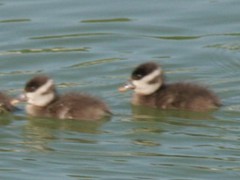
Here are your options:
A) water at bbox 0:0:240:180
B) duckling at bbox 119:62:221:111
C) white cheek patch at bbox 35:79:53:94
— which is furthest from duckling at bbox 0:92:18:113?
duckling at bbox 119:62:221:111

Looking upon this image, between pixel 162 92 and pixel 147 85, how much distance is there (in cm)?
13

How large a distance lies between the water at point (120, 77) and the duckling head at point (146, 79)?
17 centimetres

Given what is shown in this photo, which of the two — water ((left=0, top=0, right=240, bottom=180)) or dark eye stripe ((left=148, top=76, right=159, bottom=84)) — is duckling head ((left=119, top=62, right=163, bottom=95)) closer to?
dark eye stripe ((left=148, top=76, right=159, bottom=84))

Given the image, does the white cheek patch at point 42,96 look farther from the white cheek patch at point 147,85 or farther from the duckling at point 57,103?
the white cheek patch at point 147,85

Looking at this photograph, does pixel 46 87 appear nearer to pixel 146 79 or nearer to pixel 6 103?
pixel 6 103

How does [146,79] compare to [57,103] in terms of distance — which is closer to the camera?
[57,103]

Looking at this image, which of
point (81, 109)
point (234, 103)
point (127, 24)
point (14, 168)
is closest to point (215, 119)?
point (234, 103)

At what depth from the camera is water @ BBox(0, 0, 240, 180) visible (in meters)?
9.45

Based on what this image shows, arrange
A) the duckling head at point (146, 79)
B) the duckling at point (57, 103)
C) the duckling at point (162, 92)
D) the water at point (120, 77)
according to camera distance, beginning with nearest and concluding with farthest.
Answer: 1. the water at point (120, 77)
2. the duckling at point (57, 103)
3. the duckling at point (162, 92)
4. the duckling head at point (146, 79)

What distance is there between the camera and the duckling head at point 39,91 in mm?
Result: 10586

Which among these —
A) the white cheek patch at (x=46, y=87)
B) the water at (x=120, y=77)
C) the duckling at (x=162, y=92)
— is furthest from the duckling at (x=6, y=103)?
the duckling at (x=162, y=92)

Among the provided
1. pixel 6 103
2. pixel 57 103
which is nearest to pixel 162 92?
pixel 57 103

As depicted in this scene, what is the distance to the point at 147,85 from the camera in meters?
11.0

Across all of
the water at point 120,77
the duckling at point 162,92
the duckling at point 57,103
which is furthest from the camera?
the duckling at point 162,92
